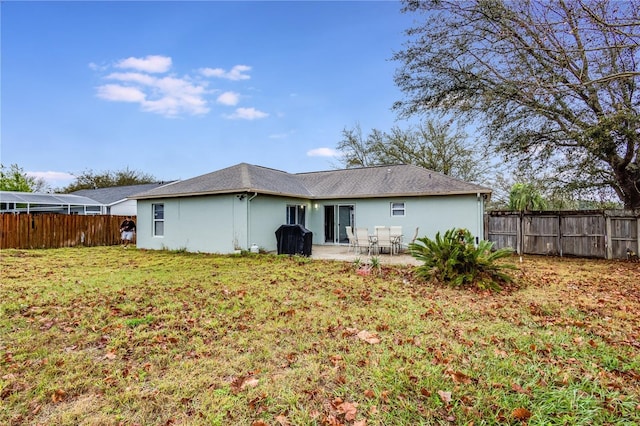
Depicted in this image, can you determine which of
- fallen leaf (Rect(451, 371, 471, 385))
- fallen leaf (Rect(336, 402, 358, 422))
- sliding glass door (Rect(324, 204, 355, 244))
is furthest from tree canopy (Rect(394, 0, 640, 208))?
fallen leaf (Rect(336, 402, 358, 422))

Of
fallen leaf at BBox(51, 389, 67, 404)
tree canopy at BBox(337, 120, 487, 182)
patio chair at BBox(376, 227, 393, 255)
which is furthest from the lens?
tree canopy at BBox(337, 120, 487, 182)

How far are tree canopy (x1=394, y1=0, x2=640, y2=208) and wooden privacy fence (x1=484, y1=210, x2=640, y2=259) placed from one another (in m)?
0.90

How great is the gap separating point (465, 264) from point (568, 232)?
25.1ft

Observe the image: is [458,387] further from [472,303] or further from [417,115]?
[417,115]

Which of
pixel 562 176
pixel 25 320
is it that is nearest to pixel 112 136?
pixel 25 320

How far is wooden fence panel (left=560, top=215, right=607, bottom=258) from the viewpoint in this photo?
10.9m

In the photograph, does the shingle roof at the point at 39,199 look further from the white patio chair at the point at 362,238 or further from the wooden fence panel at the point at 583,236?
the wooden fence panel at the point at 583,236

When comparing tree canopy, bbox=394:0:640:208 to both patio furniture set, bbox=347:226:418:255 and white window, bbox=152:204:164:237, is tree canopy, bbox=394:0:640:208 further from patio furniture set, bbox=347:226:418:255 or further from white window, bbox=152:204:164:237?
white window, bbox=152:204:164:237

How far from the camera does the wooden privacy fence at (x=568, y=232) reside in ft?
34.4

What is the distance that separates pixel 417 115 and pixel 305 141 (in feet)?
32.8

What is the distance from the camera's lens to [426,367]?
2.99m

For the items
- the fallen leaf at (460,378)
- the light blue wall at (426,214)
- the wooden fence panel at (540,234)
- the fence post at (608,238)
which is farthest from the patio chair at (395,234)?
the fallen leaf at (460,378)

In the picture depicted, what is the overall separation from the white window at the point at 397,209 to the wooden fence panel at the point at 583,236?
5767mm

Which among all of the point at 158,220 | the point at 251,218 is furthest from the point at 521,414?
the point at 158,220
